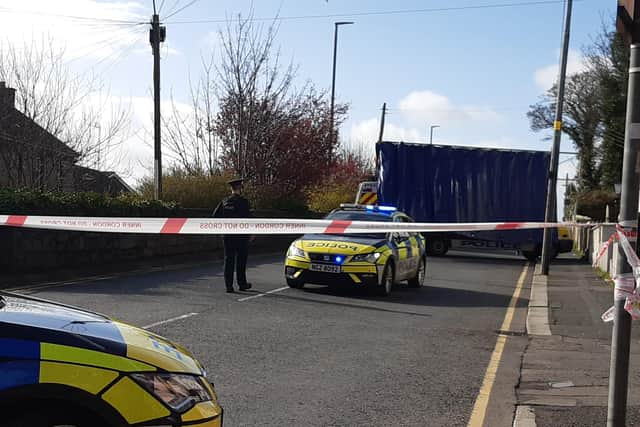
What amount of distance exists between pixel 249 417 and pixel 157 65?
1627 cm

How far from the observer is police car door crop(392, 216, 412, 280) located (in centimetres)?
1352

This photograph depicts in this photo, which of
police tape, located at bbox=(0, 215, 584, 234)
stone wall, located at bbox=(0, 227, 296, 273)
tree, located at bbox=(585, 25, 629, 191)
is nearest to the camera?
police tape, located at bbox=(0, 215, 584, 234)

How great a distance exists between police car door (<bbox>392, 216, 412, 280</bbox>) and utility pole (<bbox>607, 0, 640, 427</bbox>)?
859 centimetres

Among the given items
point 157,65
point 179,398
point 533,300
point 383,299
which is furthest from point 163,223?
point 157,65

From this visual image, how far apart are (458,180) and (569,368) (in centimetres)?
1745

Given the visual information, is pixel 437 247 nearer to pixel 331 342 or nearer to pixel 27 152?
pixel 27 152

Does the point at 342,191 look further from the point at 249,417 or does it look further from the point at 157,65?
the point at 249,417

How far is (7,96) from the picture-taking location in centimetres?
1983

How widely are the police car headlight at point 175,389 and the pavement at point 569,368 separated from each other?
9.69 ft

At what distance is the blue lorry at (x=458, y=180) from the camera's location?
80.8 feet

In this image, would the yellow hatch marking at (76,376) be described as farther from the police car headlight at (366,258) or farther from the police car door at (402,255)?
the police car door at (402,255)

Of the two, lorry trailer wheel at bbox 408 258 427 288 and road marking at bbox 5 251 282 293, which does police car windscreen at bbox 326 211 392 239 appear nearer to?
lorry trailer wheel at bbox 408 258 427 288

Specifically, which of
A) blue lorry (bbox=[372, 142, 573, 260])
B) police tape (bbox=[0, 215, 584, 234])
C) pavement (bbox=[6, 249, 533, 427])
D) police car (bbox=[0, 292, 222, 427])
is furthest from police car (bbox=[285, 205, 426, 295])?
blue lorry (bbox=[372, 142, 573, 260])

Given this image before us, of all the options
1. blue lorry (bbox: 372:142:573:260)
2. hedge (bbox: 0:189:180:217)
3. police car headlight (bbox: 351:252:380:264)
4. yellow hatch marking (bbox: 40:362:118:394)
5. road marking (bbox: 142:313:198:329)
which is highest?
blue lorry (bbox: 372:142:573:260)
